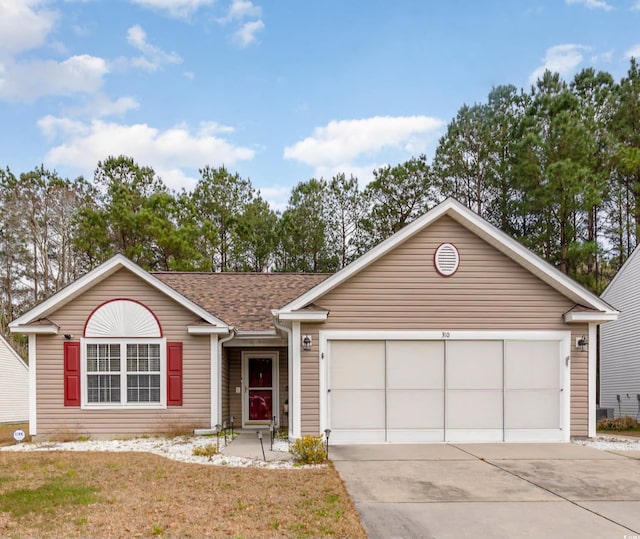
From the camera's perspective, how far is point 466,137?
27953 millimetres

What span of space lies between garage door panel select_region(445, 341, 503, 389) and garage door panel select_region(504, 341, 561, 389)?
23 centimetres

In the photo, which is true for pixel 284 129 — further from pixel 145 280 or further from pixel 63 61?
pixel 145 280

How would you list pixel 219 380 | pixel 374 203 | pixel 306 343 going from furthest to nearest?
1. pixel 374 203
2. pixel 219 380
3. pixel 306 343

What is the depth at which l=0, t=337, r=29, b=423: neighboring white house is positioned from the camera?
78.5 feet

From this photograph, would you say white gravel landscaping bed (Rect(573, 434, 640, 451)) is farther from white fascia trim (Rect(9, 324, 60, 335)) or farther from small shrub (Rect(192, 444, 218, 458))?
white fascia trim (Rect(9, 324, 60, 335))

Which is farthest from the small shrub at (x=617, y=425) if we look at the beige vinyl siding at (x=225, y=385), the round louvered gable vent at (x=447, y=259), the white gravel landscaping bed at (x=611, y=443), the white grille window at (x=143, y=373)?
the white grille window at (x=143, y=373)

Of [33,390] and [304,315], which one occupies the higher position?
[304,315]

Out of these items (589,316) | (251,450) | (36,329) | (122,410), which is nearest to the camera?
(251,450)

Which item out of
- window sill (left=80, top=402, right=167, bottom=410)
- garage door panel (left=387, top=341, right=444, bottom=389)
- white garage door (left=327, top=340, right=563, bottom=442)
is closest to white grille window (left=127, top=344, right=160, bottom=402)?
window sill (left=80, top=402, right=167, bottom=410)

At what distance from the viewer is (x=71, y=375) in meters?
12.6

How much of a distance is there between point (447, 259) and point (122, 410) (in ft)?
25.6

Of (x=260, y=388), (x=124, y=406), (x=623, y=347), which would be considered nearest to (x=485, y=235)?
(x=260, y=388)

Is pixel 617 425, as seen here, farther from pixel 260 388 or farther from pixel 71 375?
pixel 71 375

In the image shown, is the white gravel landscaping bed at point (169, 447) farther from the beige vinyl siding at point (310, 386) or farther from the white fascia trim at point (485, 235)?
the white fascia trim at point (485, 235)
